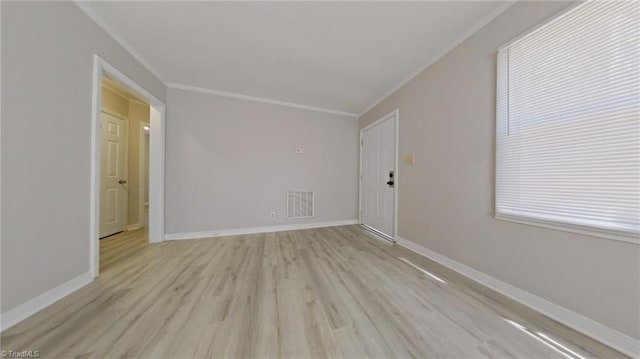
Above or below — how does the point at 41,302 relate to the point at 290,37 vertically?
below

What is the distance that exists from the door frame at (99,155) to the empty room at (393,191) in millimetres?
21

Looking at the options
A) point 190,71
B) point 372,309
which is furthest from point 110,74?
point 372,309

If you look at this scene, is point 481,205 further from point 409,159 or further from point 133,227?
point 133,227

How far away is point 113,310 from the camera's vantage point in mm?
1429

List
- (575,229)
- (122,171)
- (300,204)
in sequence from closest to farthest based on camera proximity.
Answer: (575,229), (122,171), (300,204)

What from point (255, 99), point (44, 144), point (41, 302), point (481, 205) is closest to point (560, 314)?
point (481, 205)

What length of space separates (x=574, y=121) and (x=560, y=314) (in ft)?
4.21

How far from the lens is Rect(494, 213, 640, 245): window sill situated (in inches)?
42.8

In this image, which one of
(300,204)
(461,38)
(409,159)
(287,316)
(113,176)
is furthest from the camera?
(300,204)

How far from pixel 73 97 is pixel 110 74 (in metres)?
0.57

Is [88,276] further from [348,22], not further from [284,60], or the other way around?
[348,22]

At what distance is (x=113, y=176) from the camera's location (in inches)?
133

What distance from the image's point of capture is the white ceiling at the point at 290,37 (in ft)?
5.67

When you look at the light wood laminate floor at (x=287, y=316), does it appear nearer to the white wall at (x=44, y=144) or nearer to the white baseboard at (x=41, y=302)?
the white baseboard at (x=41, y=302)
